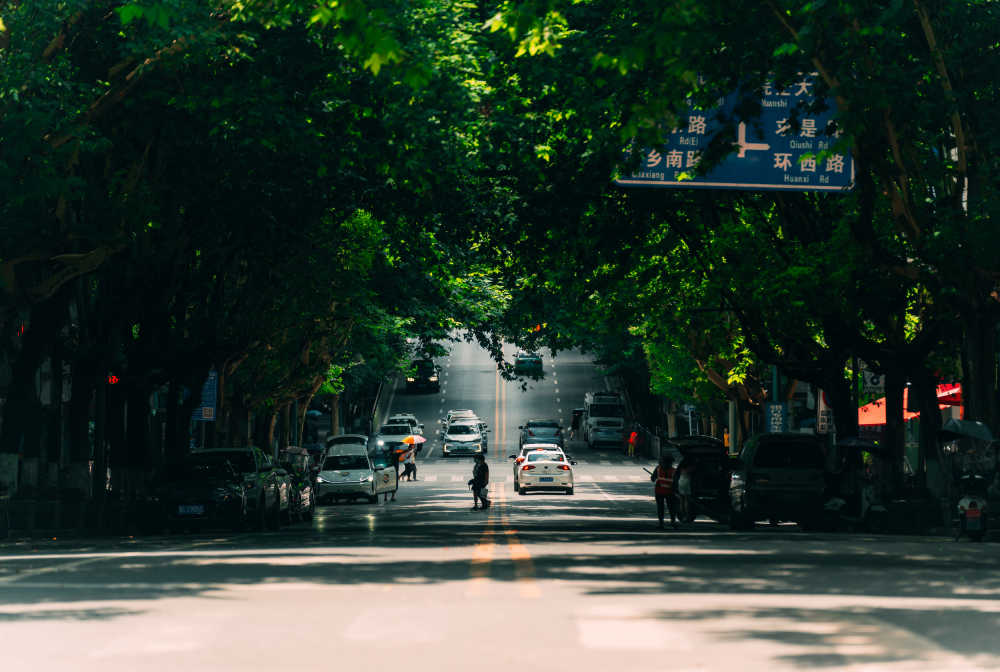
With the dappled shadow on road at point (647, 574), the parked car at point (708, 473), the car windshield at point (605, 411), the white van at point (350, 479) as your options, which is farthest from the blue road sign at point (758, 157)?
the car windshield at point (605, 411)

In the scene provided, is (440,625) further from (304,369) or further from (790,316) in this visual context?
(304,369)

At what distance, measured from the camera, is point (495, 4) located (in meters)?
25.5

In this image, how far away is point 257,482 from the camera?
2939 cm

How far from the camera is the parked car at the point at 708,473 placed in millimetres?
33719

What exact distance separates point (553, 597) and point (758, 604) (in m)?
1.81

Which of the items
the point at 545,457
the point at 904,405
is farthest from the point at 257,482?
the point at 904,405

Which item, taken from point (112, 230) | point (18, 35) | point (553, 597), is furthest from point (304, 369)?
point (553, 597)

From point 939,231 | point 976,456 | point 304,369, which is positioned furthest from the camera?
point 304,369

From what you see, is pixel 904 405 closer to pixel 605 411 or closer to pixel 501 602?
pixel 501 602

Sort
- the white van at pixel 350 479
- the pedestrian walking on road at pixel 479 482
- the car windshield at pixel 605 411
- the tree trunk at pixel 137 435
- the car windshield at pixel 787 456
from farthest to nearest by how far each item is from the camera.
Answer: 1. the car windshield at pixel 605 411
2. the white van at pixel 350 479
3. the pedestrian walking on road at pixel 479 482
4. the tree trunk at pixel 137 435
5. the car windshield at pixel 787 456

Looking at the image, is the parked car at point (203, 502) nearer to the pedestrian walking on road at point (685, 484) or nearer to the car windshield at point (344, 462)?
the pedestrian walking on road at point (685, 484)

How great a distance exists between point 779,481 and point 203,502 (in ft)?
34.5

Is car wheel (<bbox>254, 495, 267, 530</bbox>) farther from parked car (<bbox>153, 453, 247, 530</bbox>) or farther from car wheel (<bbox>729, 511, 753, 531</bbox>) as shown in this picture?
car wheel (<bbox>729, 511, 753, 531</bbox>)

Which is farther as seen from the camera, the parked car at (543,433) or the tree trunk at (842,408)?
the parked car at (543,433)
